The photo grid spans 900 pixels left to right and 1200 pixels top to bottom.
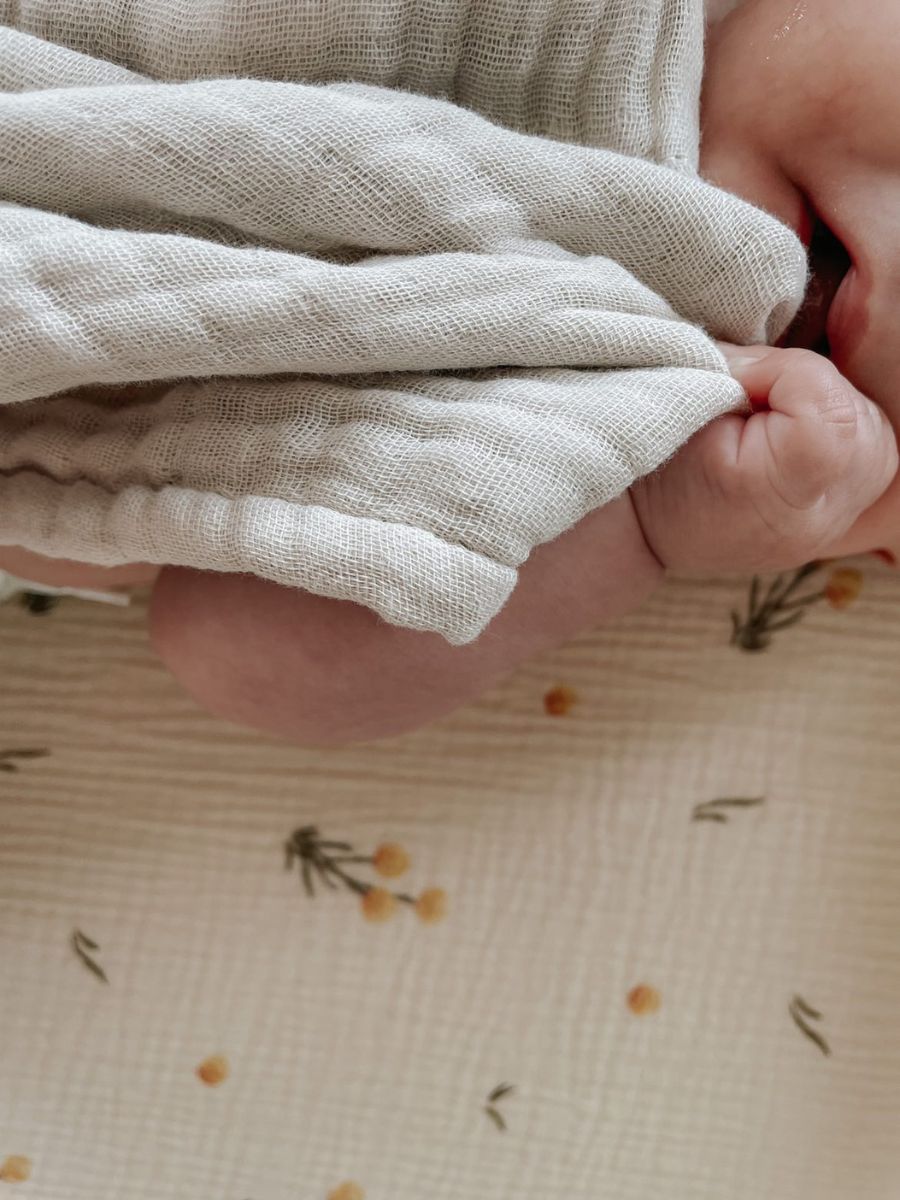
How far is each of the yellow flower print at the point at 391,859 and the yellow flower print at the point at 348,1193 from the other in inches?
9.3

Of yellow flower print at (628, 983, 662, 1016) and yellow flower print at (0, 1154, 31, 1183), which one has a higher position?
yellow flower print at (628, 983, 662, 1016)

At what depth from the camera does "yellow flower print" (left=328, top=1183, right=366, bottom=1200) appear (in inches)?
33.1

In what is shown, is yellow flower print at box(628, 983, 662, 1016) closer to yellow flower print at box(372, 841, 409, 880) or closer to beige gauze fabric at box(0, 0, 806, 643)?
yellow flower print at box(372, 841, 409, 880)

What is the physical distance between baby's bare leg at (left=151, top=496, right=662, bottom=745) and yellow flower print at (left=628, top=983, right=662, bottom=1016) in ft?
0.97

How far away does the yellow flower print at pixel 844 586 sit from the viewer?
831 millimetres

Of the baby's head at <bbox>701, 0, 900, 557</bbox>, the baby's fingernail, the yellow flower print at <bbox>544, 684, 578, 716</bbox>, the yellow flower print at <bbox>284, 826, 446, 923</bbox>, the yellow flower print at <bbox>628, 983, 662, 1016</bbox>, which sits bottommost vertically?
the yellow flower print at <bbox>628, 983, 662, 1016</bbox>

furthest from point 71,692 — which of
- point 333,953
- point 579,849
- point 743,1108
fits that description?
point 743,1108

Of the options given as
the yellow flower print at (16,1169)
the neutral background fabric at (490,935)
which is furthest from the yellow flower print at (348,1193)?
the yellow flower print at (16,1169)

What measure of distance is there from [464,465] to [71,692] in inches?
17.9

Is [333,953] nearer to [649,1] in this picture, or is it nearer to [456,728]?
[456,728]

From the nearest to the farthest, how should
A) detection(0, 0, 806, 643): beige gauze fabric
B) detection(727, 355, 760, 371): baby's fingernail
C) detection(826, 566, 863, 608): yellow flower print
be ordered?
1. detection(0, 0, 806, 643): beige gauze fabric
2. detection(727, 355, 760, 371): baby's fingernail
3. detection(826, 566, 863, 608): yellow flower print

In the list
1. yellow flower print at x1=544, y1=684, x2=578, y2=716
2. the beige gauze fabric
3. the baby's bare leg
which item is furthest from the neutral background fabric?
the beige gauze fabric

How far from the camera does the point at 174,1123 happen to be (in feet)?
2.78

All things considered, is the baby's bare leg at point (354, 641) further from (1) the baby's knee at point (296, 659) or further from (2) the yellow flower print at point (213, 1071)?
(2) the yellow flower print at point (213, 1071)
